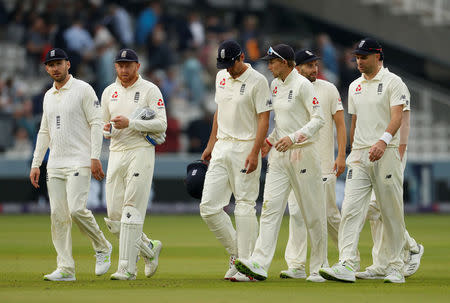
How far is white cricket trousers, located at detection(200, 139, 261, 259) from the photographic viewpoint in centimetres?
995

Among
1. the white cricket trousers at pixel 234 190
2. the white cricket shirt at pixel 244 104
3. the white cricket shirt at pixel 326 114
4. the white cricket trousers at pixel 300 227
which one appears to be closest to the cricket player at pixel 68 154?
the white cricket trousers at pixel 234 190

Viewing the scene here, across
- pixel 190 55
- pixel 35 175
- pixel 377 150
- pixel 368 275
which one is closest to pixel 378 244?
pixel 368 275

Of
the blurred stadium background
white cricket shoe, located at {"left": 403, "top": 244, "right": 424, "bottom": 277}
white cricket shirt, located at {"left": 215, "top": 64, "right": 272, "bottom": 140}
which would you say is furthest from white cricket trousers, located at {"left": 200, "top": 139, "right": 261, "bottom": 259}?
the blurred stadium background

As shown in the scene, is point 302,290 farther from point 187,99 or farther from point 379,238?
point 187,99

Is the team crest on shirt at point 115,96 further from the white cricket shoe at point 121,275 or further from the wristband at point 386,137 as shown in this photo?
the wristband at point 386,137

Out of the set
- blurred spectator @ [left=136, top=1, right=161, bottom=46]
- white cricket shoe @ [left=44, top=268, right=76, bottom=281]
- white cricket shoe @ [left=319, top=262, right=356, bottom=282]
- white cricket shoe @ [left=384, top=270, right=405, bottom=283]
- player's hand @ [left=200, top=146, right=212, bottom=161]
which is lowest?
white cricket shoe @ [left=44, top=268, right=76, bottom=281]

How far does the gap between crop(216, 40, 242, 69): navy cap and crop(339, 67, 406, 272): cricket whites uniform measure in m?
1.32

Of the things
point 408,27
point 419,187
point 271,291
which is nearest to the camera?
point 271,291

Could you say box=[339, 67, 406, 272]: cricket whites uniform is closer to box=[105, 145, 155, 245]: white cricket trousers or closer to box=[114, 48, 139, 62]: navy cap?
box=[105, 145, 155, 245]: white cricket trousers

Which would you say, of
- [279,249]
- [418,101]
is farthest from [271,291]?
[418,101]

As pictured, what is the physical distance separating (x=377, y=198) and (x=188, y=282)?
2.04 m

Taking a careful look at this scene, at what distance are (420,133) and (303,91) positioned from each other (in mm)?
14598

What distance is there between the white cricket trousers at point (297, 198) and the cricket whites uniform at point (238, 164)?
0.81 ft

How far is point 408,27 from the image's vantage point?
1096 inches
